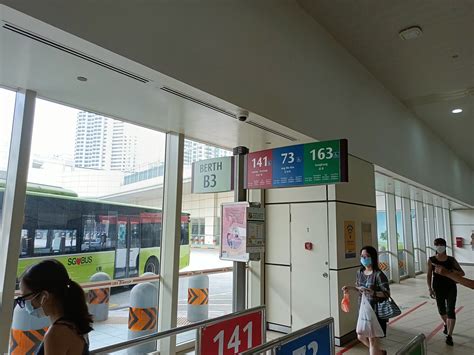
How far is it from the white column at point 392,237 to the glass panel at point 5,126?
35.6ft

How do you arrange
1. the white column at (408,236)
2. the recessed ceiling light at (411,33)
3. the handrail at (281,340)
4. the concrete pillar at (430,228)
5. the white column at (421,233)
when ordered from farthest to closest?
1. the concrete pillar at (430,228)
2. the white column at (421,233)
3. the white column at (408,236)
4. the recessed ceiling light at (411,33)
5. the handrail at (281,340)

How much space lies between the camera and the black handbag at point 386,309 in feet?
11.7

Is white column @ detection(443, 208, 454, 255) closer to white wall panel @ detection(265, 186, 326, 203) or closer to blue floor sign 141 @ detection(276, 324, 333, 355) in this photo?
white wall panel @ detection(265, 186, 326, 203)

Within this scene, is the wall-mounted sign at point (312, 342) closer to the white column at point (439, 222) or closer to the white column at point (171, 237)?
the white column at point (171, 237)

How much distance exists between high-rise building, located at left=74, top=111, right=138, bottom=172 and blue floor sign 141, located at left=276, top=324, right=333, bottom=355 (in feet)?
9.94

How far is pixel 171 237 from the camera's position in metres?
4.64

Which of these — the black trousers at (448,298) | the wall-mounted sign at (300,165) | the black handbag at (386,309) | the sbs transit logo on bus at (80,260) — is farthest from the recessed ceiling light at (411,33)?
the sbs transit logo on bus at (80,260)

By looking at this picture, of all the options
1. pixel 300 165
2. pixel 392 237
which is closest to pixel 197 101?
pixel 300 165

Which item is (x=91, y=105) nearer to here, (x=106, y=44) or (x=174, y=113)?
(x=174, y=113)

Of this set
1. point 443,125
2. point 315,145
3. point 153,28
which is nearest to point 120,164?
point 153,28

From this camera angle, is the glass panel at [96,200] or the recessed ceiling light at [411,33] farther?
the recessed ceiling light at [411,33]

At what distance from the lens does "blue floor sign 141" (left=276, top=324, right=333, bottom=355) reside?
2.17 metres

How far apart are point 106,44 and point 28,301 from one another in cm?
174

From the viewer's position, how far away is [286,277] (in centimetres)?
570
